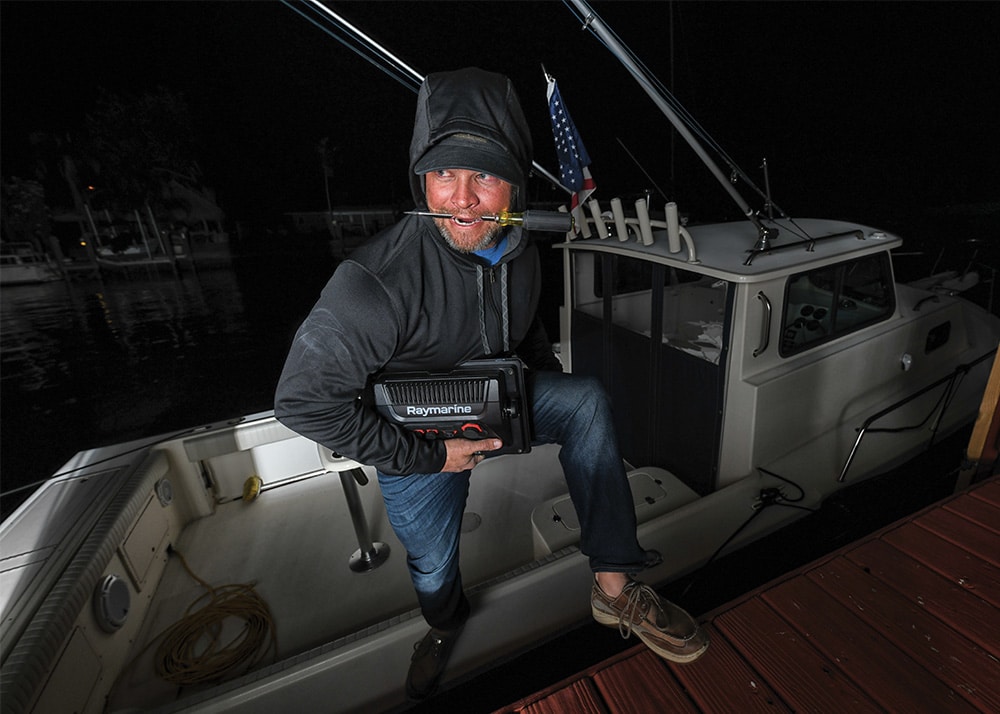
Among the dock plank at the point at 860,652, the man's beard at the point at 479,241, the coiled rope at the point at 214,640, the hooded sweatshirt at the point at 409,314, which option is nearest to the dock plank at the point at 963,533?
the dock plank at the point at 860,652

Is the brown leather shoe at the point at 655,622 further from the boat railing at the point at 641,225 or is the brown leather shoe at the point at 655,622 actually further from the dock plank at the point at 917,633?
the boat railing at the point at 641,225

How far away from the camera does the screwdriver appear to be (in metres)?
1.40

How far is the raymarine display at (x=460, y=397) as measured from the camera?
1397mm

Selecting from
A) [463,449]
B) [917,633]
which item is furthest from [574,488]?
[917,633]

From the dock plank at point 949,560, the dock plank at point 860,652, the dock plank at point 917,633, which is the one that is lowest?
the dock plank at point 860,652

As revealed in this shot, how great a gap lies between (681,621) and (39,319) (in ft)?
101

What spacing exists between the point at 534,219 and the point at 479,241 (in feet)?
0.65

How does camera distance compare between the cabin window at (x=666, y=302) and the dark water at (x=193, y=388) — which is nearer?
the dark water at (x=193, y=388)

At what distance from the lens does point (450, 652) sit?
1933 mm

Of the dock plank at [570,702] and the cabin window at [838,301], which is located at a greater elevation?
the cabin window at [838,301]

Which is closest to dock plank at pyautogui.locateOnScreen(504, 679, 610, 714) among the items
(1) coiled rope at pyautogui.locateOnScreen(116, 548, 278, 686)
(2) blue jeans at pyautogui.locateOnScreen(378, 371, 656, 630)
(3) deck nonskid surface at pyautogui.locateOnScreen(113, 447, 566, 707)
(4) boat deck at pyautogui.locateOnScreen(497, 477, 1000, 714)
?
(4) boat deck at pyautogui.locateOnScreen(497, 477, 1000, 714)

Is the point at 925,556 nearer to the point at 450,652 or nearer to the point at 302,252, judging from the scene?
the point at 450,652

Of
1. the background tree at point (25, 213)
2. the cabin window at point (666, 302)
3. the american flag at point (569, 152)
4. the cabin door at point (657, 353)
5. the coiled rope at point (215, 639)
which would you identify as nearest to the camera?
the coiled rope at point (215, 639)

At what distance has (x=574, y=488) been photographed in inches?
64.3
